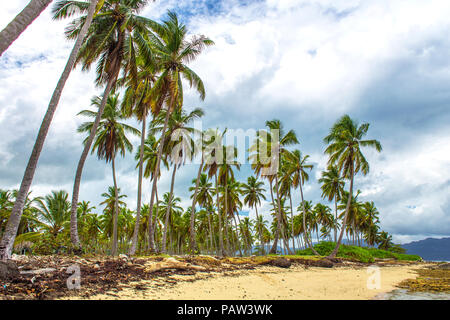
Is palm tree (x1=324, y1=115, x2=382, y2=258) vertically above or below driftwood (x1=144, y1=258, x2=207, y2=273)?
above

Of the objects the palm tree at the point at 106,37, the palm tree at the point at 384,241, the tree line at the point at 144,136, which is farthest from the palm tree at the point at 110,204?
the palm tree at the point at 384,241

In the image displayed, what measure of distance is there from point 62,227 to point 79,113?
11.4m

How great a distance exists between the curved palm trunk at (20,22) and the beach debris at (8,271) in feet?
14.9

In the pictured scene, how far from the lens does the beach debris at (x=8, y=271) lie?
521cm

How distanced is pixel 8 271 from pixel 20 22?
5.49 metres

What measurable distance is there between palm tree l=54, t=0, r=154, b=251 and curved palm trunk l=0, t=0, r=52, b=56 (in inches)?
294

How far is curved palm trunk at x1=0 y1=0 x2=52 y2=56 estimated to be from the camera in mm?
5410

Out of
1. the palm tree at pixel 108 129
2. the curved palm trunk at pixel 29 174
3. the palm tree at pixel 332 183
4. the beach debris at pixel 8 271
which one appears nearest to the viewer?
the beach debris at pixel 8 271

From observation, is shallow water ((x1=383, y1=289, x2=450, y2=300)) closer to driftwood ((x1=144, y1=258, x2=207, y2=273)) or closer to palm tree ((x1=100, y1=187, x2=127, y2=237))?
driftwood ((x1=144, y1=258, x2=207, y2=273))

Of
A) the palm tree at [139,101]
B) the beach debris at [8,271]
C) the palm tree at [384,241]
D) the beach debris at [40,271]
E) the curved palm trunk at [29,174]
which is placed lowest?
the palm tree at [384,241]

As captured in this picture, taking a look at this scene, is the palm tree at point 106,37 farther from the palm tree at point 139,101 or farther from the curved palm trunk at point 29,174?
the curved palm trunk at point 29,174

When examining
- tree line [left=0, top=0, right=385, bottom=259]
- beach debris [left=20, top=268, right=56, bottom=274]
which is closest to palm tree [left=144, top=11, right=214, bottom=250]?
tree line [left=0, top=0, right=385, bottom=259]

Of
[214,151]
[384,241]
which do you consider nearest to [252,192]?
[214,151]
